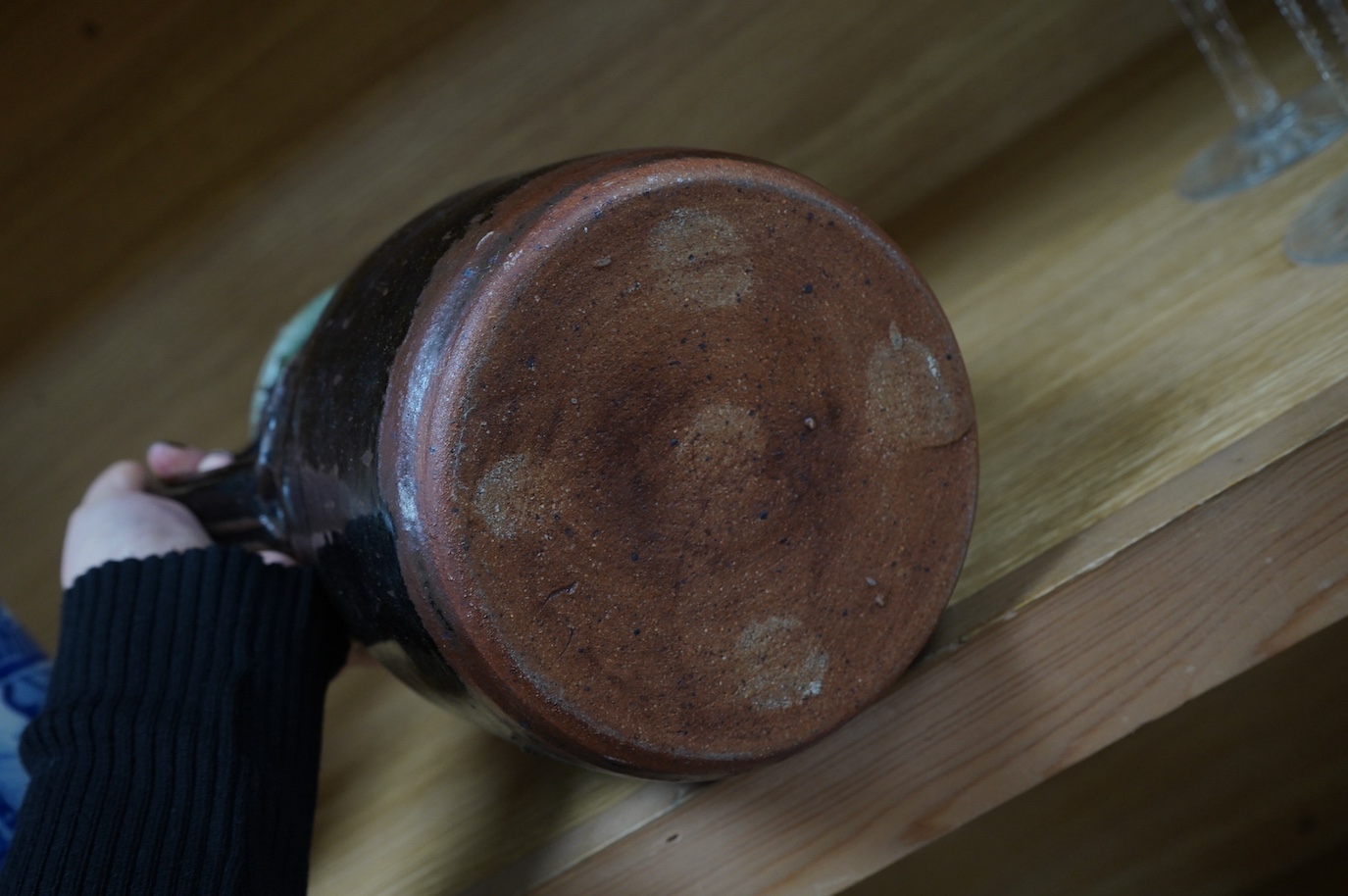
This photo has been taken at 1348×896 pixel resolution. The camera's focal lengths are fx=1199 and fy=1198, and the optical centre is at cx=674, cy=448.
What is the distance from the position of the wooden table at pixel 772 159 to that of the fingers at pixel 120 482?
0.73 feet

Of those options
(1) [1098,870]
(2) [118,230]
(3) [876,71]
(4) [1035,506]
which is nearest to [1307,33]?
(3) [876,71]

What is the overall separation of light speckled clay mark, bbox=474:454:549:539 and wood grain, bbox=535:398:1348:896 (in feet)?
0.58

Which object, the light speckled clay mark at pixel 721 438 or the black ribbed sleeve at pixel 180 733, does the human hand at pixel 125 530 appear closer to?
the black ribbed sleeve at pixel 180 733

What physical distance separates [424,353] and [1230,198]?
21.5 inches

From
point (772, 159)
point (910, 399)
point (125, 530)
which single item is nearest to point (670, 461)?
point (910, 399)

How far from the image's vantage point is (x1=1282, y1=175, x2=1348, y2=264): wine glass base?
2.05ft

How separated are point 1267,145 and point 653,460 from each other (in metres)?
0.55

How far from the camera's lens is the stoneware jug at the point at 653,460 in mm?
455

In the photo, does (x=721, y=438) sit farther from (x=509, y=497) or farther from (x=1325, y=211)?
(x=1325, y=211)

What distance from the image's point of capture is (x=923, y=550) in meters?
0.52

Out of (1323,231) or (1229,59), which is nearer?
(1323,231)

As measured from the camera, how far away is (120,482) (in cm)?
77

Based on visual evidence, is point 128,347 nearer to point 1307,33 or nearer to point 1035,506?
point 1035,506

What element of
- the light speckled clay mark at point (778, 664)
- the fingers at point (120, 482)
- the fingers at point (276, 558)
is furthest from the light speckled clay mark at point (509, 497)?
the fingers at point (120, 482)
